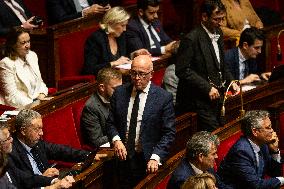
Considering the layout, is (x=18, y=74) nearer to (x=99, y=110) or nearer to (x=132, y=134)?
(x=99, y=110)

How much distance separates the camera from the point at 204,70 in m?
2.88

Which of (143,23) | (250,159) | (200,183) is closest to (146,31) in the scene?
(143,23)

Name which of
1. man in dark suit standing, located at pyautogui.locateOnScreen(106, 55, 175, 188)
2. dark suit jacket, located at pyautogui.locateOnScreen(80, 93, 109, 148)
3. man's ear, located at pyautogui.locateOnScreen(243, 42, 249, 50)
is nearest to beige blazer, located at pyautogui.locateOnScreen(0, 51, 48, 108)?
dark suit jacket, located at pyautogui.locateOnScreen(80, 93, 109, 148)

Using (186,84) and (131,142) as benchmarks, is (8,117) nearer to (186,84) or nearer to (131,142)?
(131,142)

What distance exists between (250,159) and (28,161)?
2.38 feet

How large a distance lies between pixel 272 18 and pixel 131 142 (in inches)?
80.4

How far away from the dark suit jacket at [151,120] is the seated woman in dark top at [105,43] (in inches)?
34.2

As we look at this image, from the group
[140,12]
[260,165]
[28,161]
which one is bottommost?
[260,165]

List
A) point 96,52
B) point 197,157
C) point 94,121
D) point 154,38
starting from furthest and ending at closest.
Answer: point 154,38 → point 96,52 → point 94,121 → point 197,157

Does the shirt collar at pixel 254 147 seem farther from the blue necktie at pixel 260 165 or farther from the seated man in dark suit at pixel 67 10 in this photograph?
the seated man in dark suit at pixel 67 10

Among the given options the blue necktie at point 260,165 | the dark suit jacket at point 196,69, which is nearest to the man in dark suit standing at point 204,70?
the dark suit jacket at point 196,69

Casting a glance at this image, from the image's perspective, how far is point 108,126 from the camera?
251 cm

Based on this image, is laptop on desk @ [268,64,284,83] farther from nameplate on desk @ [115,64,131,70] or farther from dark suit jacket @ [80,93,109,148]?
dark suit jacket @ [80,93,109,148]

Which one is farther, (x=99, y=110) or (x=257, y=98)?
(x=257, y=98)
